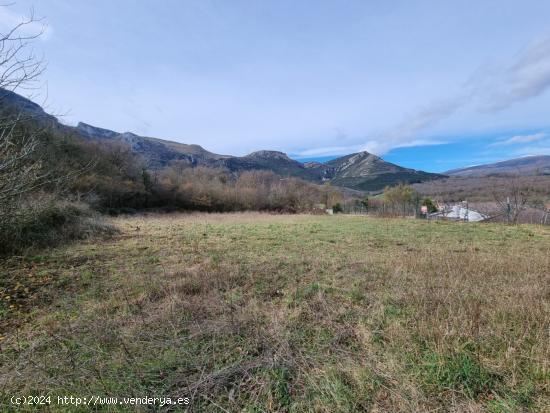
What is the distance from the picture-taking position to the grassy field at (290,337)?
7.40ft

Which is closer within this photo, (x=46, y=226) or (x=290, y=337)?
(x=290, y=337)

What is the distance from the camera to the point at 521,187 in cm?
3394

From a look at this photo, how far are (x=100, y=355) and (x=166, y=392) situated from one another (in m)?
1.03

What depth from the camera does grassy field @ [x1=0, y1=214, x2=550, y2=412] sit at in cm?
226

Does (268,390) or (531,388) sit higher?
(531,388)

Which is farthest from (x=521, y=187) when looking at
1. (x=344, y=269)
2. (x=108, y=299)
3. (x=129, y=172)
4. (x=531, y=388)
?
(x=129, y=172)

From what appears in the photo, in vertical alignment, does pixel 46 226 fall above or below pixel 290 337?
below

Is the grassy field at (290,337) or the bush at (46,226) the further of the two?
the bush at (46,226)

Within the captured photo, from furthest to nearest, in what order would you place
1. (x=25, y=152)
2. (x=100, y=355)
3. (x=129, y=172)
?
(x=129, y=172)
(x=25, y=152)
(x=100, y=355)

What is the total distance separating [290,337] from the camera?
3.09m

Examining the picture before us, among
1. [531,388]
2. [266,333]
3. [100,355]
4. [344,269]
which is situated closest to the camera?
[531,388]

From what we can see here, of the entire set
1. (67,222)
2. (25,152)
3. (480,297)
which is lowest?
(67,222)

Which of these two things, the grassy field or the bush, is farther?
the bush

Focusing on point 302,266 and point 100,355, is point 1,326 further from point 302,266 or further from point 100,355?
point 302,266
